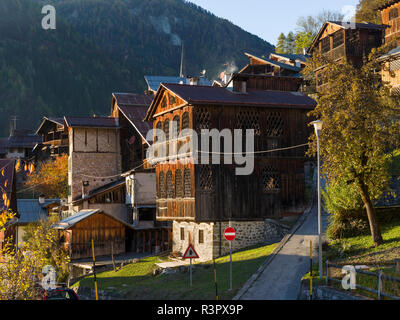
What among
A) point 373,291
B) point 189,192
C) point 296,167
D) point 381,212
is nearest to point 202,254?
point 189,192

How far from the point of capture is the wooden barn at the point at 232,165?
117 feet

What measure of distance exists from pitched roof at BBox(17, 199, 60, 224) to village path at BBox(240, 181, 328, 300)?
119 feet

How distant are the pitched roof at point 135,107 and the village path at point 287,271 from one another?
87.5 ft

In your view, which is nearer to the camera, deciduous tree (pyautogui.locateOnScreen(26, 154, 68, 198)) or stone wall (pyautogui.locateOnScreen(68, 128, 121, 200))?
stone wall (pyautogui.locateOnScreen(68, 128, 121, 200))

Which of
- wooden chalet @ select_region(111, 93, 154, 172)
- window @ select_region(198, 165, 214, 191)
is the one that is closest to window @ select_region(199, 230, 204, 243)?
window @ select_region(198, 165, 214, 191)

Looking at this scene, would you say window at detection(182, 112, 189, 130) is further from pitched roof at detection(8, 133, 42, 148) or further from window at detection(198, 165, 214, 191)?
pitched roof at detection(8, 133, 42, 148)

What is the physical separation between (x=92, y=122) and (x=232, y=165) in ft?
93.0

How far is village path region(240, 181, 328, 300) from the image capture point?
77.6 ft

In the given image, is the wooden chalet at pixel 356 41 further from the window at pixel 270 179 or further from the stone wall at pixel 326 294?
the stone wall at pixel 326 294

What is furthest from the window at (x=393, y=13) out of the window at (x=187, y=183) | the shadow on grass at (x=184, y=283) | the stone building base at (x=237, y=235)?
the shadow on grass at (x=184, y=283)

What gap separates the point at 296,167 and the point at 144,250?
60.0 ft

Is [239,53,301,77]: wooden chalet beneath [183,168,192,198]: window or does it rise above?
above

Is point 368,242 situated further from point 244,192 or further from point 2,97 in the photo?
point 2,97

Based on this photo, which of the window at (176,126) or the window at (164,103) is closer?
the window at (176,126)
